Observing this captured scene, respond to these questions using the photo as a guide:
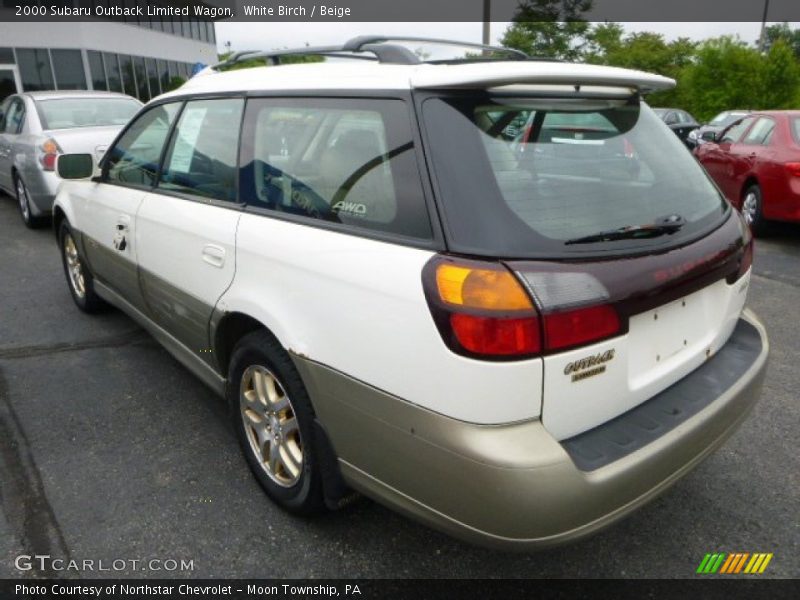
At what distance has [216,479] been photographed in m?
2.79

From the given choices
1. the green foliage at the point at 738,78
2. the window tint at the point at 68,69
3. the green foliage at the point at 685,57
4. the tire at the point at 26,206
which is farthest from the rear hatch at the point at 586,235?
the window tint at the point at 68,69

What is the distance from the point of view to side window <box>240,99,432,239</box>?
1.91 meters

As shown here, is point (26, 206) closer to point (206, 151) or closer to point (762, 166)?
point (206, 151)

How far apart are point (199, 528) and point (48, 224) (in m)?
6.92

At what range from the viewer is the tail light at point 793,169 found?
6637mm

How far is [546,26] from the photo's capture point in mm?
29688

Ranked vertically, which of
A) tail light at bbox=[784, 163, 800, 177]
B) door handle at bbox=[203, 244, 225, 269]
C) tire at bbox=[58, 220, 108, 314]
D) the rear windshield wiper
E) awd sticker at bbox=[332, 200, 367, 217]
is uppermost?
awd sticker at bbox=[332, 200, 367, 217]

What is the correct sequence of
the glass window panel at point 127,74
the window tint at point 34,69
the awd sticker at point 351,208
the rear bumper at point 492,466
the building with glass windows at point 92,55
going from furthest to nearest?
1. the glass window panel at point 127,74
2. the window tint at point 34,69
3. the building with glass windows at point 92,55
4. the awd sticker at point 351,208
5. the rear bumper at point 492,466

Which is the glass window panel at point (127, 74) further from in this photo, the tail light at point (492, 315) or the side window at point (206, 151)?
the tail light at point (492, 315)

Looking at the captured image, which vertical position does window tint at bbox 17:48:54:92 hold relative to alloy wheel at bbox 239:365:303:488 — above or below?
above

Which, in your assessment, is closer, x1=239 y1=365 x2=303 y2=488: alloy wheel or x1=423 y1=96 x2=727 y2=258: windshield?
x1=423 y1=96 x2=727 y2=258: windshield

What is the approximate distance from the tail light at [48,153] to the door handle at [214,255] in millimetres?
5528

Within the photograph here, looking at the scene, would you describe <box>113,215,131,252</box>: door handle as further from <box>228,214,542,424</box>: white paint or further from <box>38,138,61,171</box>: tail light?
<box>38,138,61,171</box>: tail light

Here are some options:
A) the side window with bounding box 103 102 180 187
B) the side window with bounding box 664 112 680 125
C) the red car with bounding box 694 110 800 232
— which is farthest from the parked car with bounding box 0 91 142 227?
the side window with bounding box 664 112 680 125
